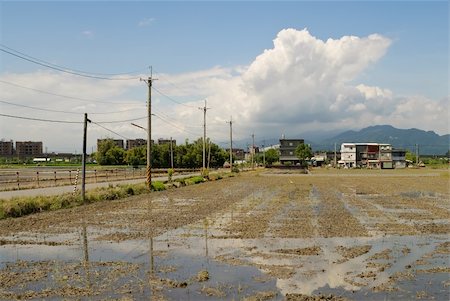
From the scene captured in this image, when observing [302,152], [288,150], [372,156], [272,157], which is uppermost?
[288,150]

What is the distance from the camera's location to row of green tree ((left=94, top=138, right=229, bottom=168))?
89375 mm

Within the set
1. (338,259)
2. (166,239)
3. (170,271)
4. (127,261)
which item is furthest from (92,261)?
(338,259)

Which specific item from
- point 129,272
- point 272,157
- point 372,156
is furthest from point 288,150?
point 129,272

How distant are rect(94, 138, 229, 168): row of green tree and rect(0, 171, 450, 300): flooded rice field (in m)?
61.5

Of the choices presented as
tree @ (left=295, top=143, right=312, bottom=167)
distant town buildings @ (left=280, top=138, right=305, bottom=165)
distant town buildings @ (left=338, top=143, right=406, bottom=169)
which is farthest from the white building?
tree @ (left=295, top=143, right=312, bottom=167)

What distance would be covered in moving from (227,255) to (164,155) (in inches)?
3087

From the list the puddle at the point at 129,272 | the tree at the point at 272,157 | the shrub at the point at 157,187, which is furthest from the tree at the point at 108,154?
the puddle at the point at 129,272

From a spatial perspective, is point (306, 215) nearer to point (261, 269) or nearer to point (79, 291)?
point (261, 269)

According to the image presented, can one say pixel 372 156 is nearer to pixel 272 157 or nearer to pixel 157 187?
pixel 272 157

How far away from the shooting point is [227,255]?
37.3 ft

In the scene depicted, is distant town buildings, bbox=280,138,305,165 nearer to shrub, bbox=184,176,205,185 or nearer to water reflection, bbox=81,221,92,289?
shrub, bbox=184,176,205,185

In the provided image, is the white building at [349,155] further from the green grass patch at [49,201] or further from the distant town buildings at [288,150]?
the green grass patch at [49,201]

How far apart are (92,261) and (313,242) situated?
19.3 ft

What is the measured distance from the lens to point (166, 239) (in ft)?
45.5
